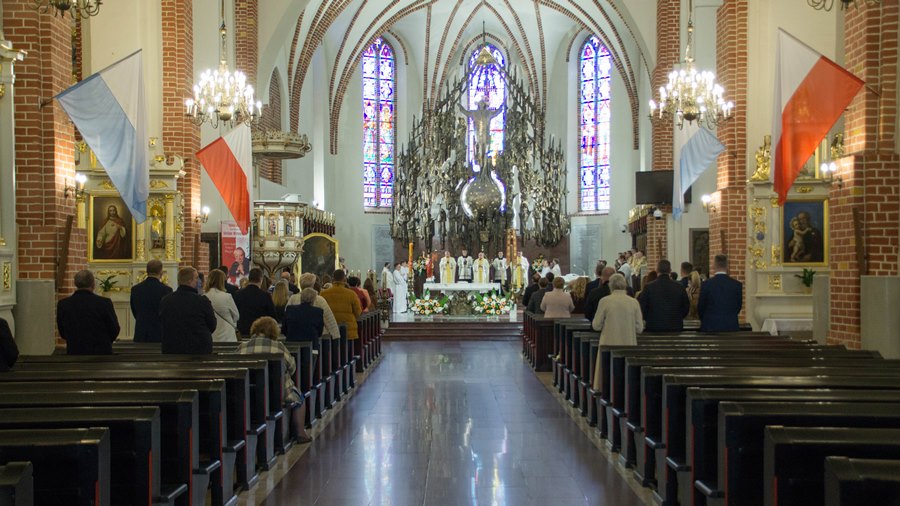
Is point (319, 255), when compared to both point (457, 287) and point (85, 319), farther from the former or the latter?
point (85, 319)

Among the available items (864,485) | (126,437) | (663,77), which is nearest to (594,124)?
(663,77)

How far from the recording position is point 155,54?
17328 mm

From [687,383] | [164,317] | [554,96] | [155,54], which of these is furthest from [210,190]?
[554,96]

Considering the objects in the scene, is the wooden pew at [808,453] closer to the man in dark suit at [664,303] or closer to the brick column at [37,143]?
the man in dark suit at [664,303]

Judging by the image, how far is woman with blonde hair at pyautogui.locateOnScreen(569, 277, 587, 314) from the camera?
16844 mm

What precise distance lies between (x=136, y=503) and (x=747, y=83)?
14.5m

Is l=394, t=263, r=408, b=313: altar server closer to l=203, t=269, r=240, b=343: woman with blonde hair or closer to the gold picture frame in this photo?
the gold picture frame

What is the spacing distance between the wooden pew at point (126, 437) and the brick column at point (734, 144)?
13.6 meters

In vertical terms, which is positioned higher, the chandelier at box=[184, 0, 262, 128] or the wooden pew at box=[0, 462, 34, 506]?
the chandelier at box=[184, 0, 262, 128]

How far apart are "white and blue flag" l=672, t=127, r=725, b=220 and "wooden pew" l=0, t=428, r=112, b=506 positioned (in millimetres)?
12024

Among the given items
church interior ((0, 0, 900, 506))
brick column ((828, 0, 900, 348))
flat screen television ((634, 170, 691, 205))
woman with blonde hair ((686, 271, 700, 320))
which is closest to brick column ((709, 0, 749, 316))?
church interior ((0, 0, 900, 506))

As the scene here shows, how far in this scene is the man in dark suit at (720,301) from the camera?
11.5m

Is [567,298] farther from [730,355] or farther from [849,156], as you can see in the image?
[730,355]

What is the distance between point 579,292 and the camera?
17.0 metres
